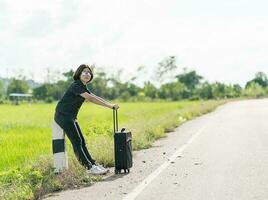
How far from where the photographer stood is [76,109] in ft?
33.2

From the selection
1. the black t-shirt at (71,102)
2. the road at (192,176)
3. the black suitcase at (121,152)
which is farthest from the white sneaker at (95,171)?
the black t-shirt at (71,102)

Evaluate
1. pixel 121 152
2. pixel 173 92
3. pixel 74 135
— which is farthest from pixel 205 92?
pixel 74 135

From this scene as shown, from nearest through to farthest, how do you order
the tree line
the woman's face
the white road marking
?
the white road marking, the woman's face, the tree line

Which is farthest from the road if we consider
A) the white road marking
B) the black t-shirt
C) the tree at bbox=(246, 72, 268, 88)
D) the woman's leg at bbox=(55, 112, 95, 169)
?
the tree at bbox=(246, 72, 268, 88)

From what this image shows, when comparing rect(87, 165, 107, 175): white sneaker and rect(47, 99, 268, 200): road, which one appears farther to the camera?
rect(87, 165, 107, 175): white sneaker

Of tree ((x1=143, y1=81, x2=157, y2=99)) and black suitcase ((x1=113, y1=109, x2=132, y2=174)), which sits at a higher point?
tree ((x1=143, y1=81, x2=157, y2=99))

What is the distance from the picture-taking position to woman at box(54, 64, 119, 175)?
32.6 ft

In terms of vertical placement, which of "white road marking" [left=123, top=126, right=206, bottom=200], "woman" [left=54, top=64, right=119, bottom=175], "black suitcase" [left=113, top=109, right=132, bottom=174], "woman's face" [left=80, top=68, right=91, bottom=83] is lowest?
"white road marking" [left=123, top=126, right=206, bottom=200]

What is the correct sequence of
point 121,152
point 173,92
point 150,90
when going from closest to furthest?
point 121,152 → point 173,92 → point 150,90

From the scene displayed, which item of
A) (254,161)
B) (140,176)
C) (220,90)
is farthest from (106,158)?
(220,90)

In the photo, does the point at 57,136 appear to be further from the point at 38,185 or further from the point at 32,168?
the point at 38,185

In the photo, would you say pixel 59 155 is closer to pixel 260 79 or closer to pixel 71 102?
pixel 71 102

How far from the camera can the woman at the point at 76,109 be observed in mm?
9930

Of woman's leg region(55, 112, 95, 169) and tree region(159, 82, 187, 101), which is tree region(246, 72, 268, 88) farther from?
woman's leg region(55, 112, 95, 169)
